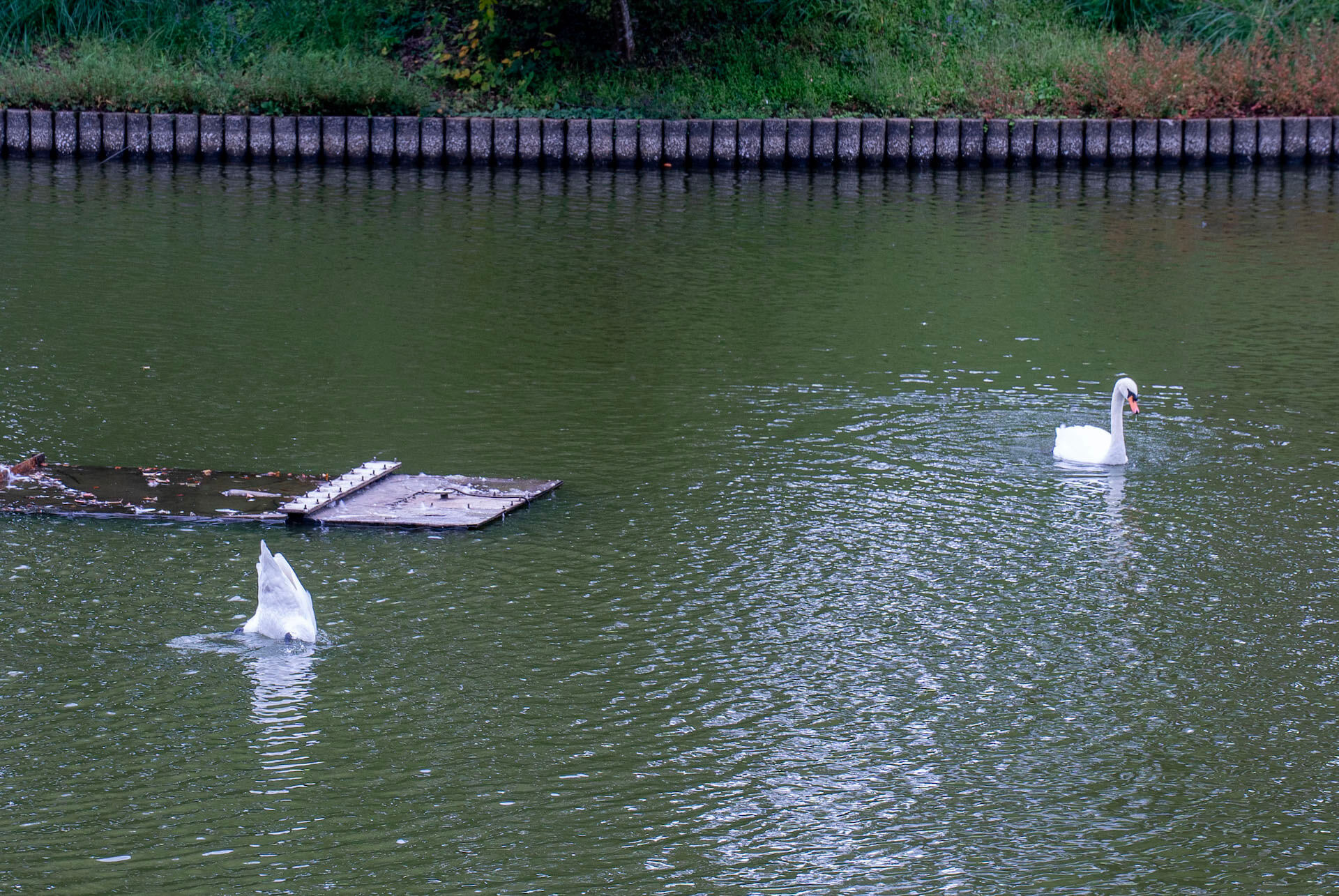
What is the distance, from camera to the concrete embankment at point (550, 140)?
752 inches

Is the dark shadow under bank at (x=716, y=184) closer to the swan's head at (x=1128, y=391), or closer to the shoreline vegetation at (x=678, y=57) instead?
the shoreline vegetation at (x=678, y=57)

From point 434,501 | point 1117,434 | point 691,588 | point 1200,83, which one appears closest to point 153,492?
point 434,501

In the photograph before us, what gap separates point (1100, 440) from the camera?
27.6 ft

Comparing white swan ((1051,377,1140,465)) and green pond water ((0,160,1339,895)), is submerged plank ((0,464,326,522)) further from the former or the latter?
white swan ((1051,377,1140,465))

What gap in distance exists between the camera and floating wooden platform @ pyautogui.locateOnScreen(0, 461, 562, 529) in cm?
743

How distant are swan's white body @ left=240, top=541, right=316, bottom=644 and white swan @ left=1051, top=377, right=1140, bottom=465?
428cm

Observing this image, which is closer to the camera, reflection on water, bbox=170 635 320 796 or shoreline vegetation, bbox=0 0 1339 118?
reflection on water, bbox=170 635 320 796

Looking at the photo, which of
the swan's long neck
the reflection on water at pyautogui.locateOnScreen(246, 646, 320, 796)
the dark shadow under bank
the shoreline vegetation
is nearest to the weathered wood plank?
the reflection on water at pyautogui.locateOnScreen(246, 646, 320, 796)

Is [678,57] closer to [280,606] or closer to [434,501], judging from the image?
[434,501]

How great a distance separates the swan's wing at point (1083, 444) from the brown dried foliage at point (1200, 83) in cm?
1241

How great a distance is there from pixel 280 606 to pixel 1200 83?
17096mm

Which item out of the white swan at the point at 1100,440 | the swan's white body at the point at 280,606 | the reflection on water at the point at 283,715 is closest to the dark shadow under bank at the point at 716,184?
the white swan at the point at 1100,440

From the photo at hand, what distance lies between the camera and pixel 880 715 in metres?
5.50

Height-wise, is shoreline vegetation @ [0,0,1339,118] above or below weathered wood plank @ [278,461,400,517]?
above
